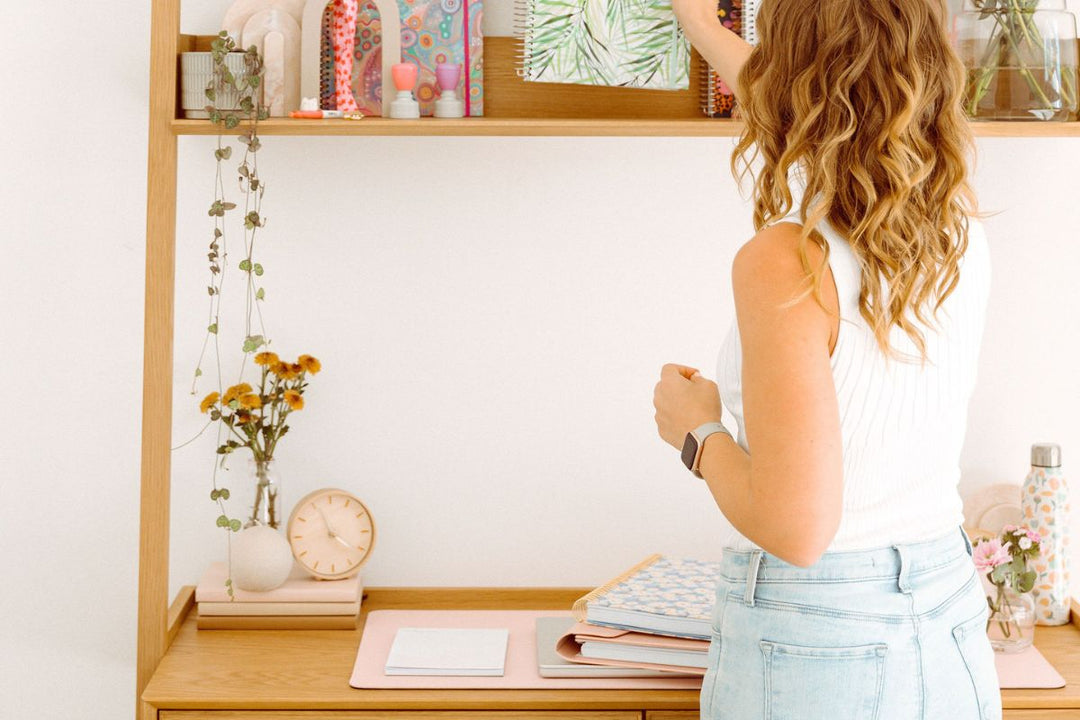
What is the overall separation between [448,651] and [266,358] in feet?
1.92

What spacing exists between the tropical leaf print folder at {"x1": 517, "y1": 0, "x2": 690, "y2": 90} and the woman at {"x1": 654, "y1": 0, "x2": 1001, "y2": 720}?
0.52 metres

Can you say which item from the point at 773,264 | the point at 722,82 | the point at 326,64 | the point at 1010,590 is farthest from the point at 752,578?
the point at 326,64

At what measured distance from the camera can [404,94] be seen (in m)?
1.84

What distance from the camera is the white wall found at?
2086 millimetres

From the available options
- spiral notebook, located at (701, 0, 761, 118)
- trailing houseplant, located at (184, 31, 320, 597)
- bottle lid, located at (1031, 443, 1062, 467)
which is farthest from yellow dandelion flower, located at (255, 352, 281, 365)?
bottle lid, located at (1031, 443, 1062, 467)

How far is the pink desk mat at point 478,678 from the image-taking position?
5.62 feet

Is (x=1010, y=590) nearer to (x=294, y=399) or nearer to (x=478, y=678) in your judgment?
(x=478, y=678)

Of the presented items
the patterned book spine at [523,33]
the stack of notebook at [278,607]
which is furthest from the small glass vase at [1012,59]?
the stack of notebook at [278,607]

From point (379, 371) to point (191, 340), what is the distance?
34cm

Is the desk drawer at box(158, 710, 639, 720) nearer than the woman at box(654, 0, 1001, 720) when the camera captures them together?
No

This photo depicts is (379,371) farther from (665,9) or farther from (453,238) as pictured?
(665,9)

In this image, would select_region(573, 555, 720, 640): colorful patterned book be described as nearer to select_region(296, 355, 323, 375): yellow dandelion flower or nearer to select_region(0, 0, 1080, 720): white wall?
select_region(0, 0, 1080, 720): white wall

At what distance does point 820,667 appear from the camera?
131 centimetres

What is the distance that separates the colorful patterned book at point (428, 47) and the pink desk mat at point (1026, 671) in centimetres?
118
